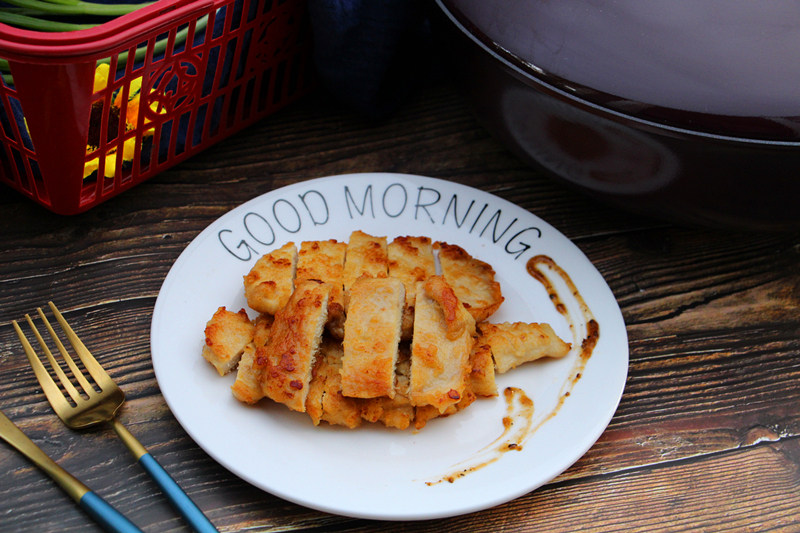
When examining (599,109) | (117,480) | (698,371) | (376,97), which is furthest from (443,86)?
(117,480)

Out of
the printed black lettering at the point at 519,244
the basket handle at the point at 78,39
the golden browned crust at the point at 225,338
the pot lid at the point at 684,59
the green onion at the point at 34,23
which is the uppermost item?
the pot lid at the point at 684,59

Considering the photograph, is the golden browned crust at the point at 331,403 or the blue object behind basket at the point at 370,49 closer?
the golden browned crust at the point at 331,403

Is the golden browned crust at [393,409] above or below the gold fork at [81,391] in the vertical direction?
above

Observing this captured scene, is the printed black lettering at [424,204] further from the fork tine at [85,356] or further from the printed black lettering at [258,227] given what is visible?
the fork tine at [85,356]

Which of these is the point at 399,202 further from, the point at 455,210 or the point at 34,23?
the point at 34,23

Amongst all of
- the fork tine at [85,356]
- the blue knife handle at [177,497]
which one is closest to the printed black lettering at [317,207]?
the fork tine at [85,356]

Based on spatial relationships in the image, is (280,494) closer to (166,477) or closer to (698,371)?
(166,477)

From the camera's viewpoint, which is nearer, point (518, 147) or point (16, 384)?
point (16, 384)
